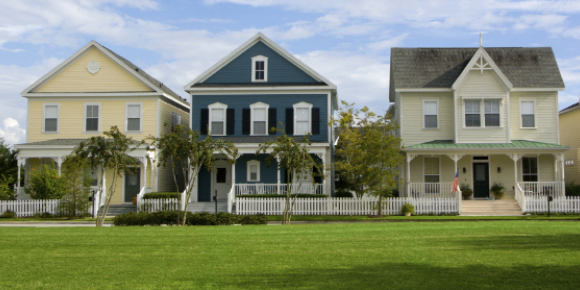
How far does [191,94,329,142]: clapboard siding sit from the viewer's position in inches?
1268

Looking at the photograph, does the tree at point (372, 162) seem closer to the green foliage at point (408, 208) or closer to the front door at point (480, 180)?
the green foliage at point (408, 208)

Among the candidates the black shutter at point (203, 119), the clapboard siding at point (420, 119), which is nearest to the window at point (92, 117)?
the black shutter at point (203, 119)

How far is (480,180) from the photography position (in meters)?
32.1

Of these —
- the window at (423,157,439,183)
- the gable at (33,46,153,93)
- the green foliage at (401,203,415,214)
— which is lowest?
the green foliage at (401,203,415,214)

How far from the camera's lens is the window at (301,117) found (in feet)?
106

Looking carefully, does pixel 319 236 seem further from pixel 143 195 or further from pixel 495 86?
pixel 495 86

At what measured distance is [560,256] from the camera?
997 centimetres

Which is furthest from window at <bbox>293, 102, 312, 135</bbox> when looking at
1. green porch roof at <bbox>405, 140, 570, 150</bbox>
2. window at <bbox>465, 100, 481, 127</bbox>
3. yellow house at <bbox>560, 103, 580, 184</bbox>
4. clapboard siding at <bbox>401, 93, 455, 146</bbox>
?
yellow house at <bbox>560, 103, 580, 184</bbox>

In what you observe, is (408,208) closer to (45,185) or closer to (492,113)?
(492,113)

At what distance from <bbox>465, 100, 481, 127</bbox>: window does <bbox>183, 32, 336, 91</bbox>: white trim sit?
7.95m

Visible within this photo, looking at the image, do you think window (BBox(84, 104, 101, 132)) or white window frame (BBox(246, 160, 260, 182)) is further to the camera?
window (BBox(84, 104, 101, 132))

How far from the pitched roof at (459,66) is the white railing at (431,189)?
5432 millimetres

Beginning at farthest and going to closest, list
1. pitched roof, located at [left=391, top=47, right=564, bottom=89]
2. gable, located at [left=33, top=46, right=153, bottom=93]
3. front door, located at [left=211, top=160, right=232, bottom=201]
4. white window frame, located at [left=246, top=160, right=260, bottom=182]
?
gable, located at [left=33, top=46, right=153, bottom=93]
front door, located at [left=211, top=160, right=232, bottom=201]
white window frame, located at [left=246, top=160, right=260, bottom=182]
pitched roof, located at [left=391, top=47, right=564, bottom=89]

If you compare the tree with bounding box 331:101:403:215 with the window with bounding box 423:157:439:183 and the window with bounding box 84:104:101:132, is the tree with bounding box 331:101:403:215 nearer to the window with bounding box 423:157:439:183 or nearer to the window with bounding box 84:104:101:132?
the window with bounding box 423:157:439:183
